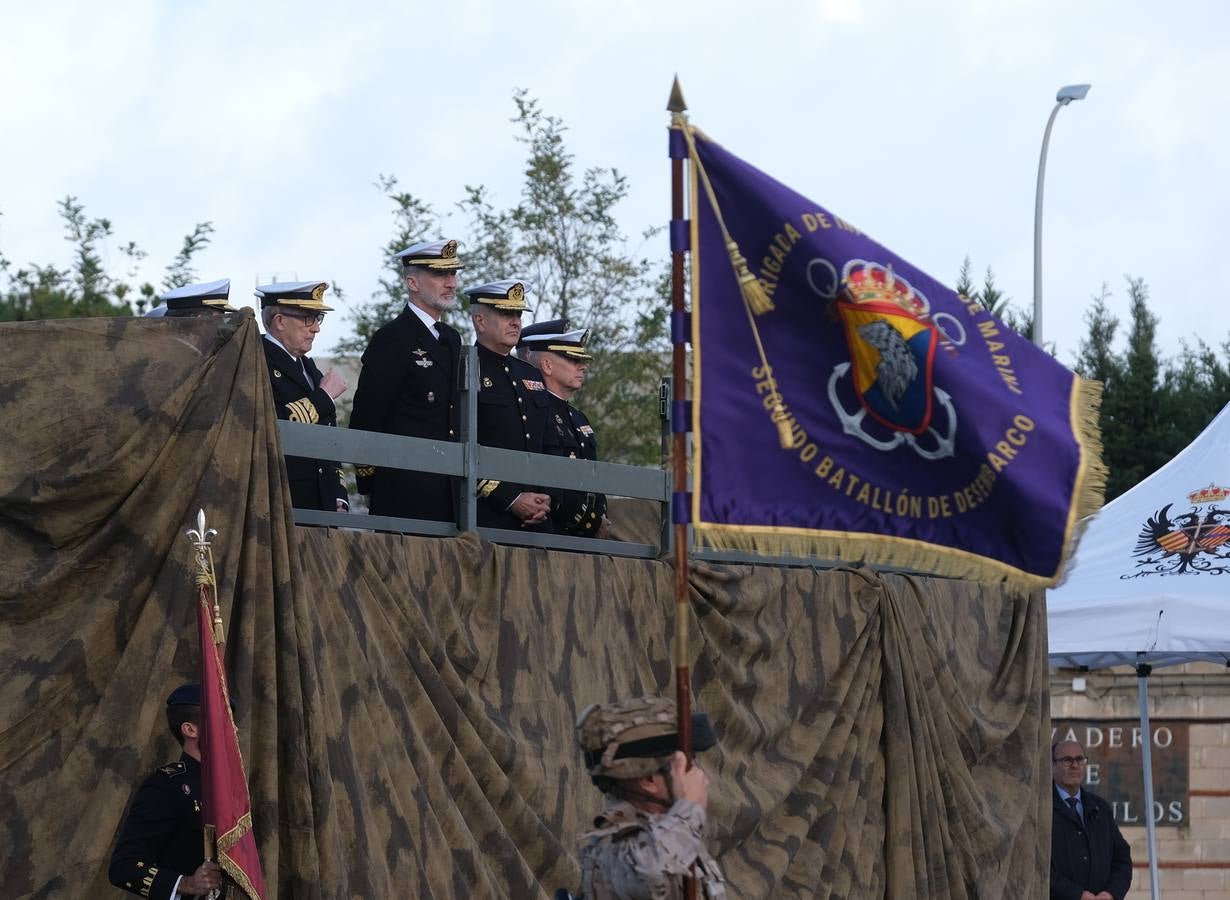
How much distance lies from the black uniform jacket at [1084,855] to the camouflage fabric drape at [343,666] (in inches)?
84.6

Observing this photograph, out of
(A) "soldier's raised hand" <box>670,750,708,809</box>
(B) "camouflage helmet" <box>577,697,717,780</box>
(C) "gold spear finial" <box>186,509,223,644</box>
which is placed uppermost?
(C) "gold spear finial" <box>186,509,223,644</box>

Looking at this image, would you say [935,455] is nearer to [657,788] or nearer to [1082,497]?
[1082,497]

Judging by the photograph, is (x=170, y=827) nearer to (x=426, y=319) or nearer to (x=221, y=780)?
(x=221, y=780)

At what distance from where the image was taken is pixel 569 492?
8211 mm

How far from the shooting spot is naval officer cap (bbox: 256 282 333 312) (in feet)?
25.9

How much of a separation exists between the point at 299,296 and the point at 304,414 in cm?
70

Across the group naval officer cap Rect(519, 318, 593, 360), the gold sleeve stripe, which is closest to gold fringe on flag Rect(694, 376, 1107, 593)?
the gold sleeve stripe

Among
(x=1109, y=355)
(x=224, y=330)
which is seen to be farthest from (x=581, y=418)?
(x=1109, y=355)

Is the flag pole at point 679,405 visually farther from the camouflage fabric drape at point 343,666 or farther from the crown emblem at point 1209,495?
the crown emblem at point 1209,495

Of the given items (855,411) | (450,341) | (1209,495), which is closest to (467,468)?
(450,341)

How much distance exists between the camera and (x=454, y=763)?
21.6 feet

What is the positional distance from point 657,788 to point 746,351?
1.44 m

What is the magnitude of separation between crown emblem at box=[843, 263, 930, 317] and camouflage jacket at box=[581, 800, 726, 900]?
1.77 meters

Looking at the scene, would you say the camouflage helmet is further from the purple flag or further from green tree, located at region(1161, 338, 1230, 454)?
green tree, located at region(1161, 338, 1230, 454)
